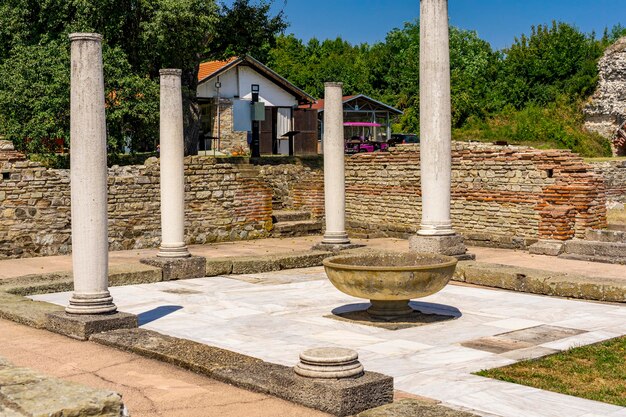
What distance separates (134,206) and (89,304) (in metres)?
9.21

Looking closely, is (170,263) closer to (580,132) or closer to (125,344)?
(125,344)

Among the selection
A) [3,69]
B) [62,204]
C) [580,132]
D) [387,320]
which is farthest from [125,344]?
[580,132]

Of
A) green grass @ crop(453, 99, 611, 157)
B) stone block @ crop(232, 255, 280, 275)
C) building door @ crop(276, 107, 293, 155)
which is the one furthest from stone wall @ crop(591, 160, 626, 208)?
building door @ crop(276, 107, 293, 155)

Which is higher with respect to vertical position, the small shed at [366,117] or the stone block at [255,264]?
the small shed at [366,117]

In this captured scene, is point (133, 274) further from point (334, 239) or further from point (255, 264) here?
point (334, 239)

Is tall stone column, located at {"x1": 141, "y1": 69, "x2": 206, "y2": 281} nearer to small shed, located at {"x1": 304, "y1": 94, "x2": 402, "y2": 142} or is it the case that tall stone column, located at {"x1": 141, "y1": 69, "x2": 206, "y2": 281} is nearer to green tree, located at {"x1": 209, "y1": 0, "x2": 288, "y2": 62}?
green tree, located at {"x1": 209, "y1": 0, "x2": 288, "y2": 62}

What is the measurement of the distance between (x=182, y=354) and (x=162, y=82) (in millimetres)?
7529

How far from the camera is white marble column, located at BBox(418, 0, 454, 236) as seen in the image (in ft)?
46.6

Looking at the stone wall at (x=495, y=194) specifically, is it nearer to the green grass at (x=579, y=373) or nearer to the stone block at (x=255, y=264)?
the stone block at (x=255, y=264)

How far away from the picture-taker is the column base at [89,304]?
9.76 m

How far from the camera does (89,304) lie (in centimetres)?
978

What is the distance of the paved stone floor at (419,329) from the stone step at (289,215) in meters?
8.03

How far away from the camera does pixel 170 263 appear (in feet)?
46.6

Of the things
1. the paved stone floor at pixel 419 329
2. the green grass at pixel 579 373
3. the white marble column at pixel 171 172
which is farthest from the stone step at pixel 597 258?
the green grass at pixel 579 373
